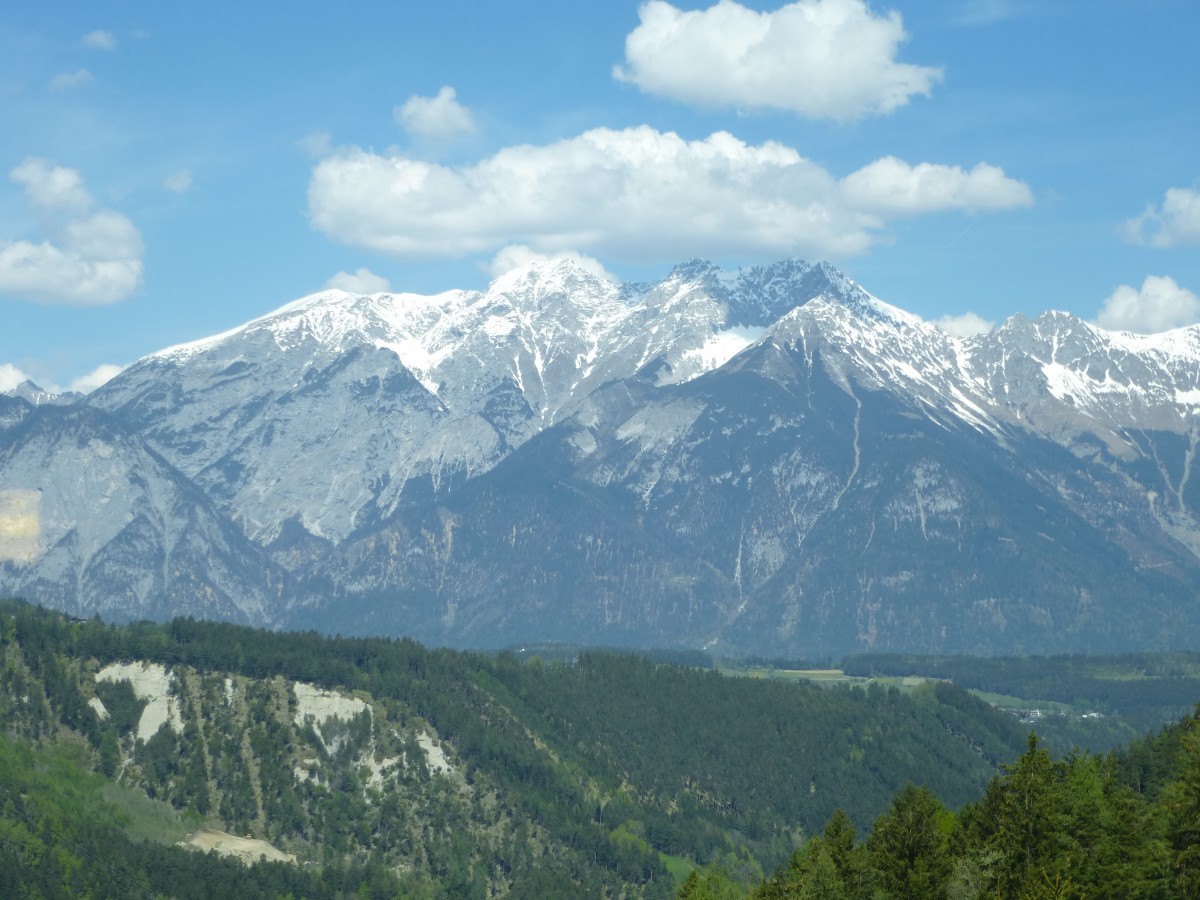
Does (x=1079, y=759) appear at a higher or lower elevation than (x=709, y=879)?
higher

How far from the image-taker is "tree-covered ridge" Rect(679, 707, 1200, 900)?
362 ft

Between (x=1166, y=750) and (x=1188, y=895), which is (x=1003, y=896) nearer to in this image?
(x=1188, y=895)

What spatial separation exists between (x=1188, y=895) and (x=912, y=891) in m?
21.3

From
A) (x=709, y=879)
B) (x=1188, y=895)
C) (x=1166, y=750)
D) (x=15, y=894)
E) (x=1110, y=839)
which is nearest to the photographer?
(x=1188, y=895)

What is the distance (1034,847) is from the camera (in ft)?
378

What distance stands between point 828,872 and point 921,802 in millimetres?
12149

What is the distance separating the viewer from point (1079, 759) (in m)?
130

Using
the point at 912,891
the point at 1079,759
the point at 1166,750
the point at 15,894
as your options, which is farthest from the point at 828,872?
the point at 15,894

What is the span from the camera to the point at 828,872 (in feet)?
396

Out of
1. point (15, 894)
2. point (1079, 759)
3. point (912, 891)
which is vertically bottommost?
point (15, 894)

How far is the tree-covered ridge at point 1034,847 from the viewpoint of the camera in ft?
362

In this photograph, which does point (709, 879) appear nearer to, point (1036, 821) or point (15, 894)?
point (1036, 821)

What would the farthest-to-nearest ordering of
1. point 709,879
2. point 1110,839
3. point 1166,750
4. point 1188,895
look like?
point 1166,750, point 709,879, point 1110,839, point 1188,895

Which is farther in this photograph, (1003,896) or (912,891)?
(912,891)
